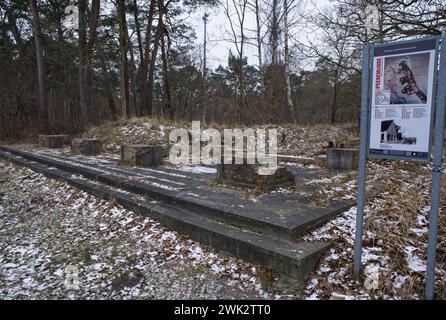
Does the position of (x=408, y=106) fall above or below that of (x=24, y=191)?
above

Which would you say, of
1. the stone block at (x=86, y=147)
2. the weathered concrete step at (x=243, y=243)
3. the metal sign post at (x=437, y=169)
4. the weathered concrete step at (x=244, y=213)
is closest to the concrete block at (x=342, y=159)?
the weathered concrete step at (x=244, y=213)

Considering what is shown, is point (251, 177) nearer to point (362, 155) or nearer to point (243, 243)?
point (243, 243)

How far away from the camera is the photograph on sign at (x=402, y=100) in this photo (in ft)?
7.41

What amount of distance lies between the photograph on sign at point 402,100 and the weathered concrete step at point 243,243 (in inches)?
43.0

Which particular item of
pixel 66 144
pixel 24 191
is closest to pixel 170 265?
pixel 24 191

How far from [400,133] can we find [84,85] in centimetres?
1489

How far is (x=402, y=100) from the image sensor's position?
237 centimetres

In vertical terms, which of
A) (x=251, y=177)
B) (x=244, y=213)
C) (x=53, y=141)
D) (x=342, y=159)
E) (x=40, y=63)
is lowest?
(x=244, y=213)

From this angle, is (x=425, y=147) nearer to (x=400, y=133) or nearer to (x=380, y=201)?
(x=400, y=133)

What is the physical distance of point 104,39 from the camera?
46.2 ft

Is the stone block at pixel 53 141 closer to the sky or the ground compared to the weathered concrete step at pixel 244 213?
closer to the sky

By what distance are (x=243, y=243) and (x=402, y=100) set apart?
6.15 feet

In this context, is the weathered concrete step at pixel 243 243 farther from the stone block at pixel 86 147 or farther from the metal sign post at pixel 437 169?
the stone block at pixel 86 147

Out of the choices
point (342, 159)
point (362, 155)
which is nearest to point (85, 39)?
point (342, 159)
